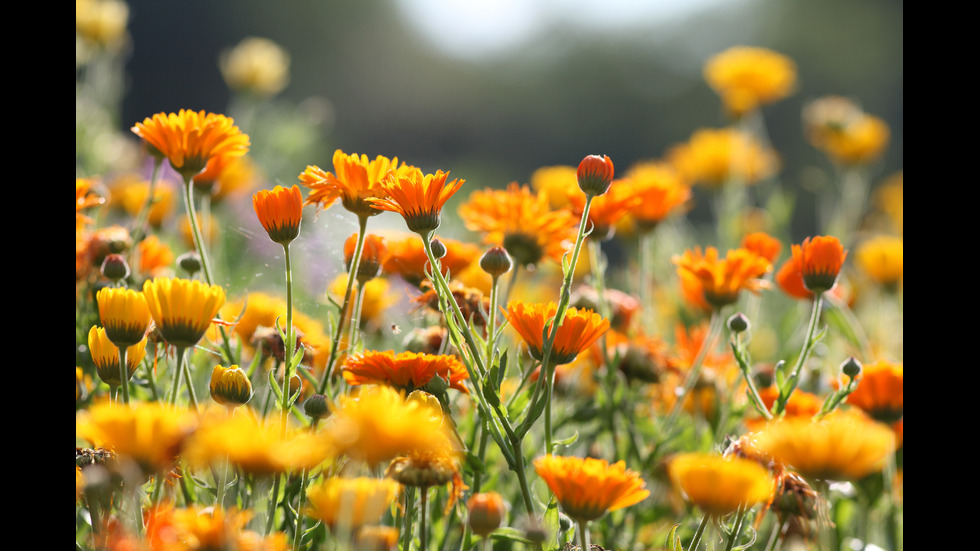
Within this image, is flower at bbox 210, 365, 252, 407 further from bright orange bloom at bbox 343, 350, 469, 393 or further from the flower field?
bright orange bloom at bbox 343, 350, 469, 393

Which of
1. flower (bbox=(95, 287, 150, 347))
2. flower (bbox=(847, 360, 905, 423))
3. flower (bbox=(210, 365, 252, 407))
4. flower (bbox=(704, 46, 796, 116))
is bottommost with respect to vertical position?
flower (bbox=(847, 360, 905, 423))

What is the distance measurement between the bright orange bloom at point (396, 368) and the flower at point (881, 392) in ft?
2.04

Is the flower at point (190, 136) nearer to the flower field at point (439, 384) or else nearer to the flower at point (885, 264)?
the flower field at point (439, 384)

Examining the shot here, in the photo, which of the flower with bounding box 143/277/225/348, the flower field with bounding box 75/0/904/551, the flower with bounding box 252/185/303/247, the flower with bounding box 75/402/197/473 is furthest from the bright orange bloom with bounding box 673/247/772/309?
the flower with bounding box 75/402/197/473

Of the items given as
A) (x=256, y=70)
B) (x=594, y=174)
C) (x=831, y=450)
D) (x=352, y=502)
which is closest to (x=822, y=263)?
(x=594, y=174)

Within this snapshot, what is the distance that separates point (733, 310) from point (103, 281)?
1129 mm

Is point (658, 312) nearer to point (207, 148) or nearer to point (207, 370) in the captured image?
point (207, 370)

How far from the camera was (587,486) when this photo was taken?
74cm

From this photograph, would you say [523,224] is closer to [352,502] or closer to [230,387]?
[230,387]

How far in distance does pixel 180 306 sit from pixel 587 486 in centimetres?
43

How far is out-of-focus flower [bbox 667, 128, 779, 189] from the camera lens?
2736 mm

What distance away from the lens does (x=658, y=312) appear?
88.8 inches

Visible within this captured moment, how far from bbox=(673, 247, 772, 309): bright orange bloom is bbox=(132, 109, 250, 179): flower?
0.65m
